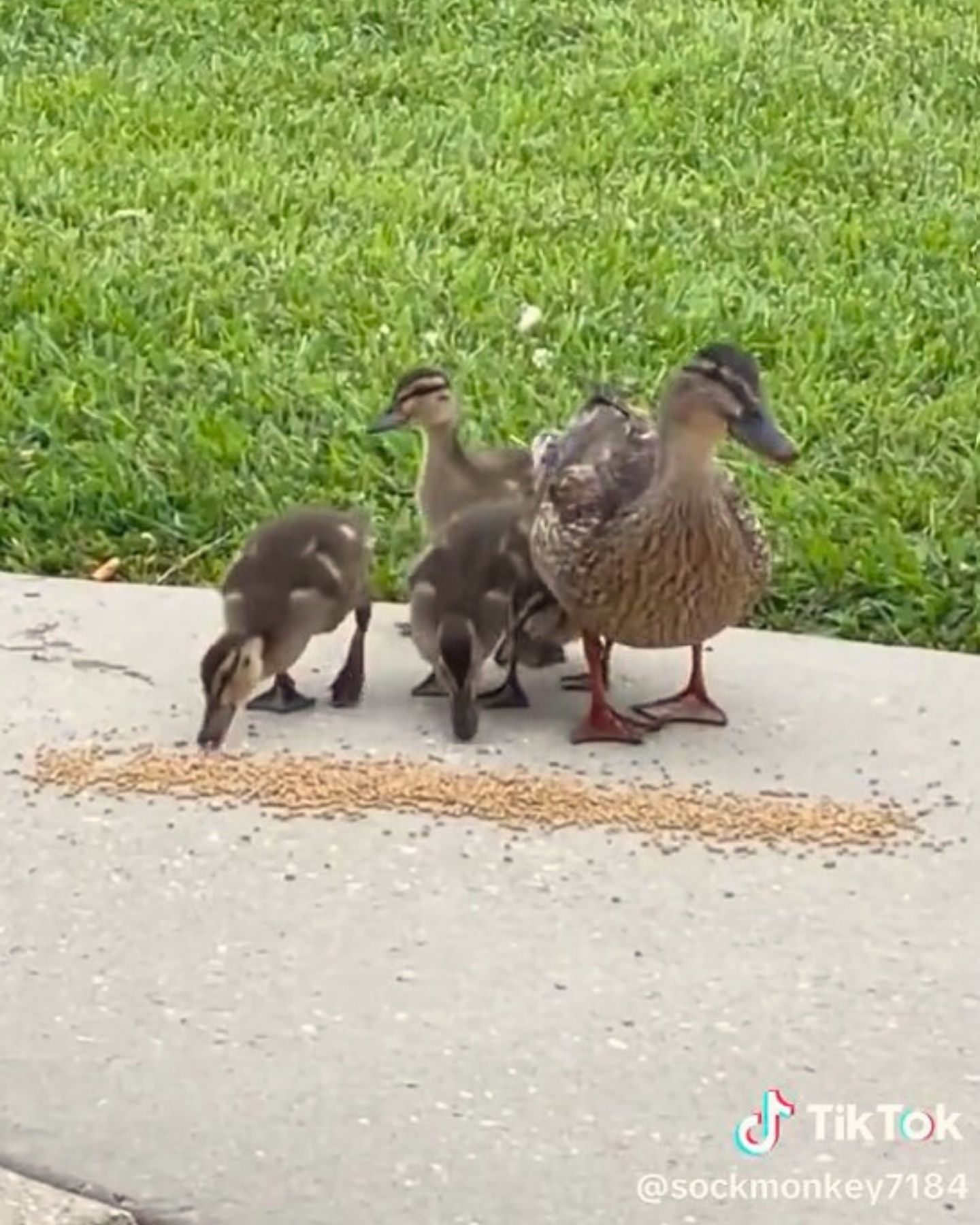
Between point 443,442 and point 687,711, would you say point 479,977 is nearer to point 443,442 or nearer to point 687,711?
point 687,711

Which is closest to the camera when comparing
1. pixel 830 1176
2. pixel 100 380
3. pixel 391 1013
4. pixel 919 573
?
pixel 830 1176

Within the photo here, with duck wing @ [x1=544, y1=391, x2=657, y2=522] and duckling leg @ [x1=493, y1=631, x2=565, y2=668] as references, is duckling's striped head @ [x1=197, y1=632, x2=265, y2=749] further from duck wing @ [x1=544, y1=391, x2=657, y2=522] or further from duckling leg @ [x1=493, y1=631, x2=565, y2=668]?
duck wing @ [x1=544, y1=391, x2=657, y2=522]

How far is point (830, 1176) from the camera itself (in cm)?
367

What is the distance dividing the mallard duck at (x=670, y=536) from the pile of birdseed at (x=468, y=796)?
0.94 feet

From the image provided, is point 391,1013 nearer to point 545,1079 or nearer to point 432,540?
point 545,1079

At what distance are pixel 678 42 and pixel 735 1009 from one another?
6576 millimetres

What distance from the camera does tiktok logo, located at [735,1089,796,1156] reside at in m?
3.73

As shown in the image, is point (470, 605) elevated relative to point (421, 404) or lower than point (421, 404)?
lower

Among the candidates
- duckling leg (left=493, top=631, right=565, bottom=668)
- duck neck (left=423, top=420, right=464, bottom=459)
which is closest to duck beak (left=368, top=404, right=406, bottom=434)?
duck neck (left=423, top=420, right=464, bottom=459)

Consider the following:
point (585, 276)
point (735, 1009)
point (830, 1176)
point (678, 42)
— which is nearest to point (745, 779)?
point (735, 1009)

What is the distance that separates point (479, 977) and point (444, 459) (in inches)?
79.1

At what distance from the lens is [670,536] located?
5.07 m

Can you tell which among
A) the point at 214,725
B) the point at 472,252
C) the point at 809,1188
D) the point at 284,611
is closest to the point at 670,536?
the point at 284,611

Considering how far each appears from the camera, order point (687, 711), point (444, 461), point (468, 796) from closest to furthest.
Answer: point (468, 796) → point (687, 711) → point (444, 461)
